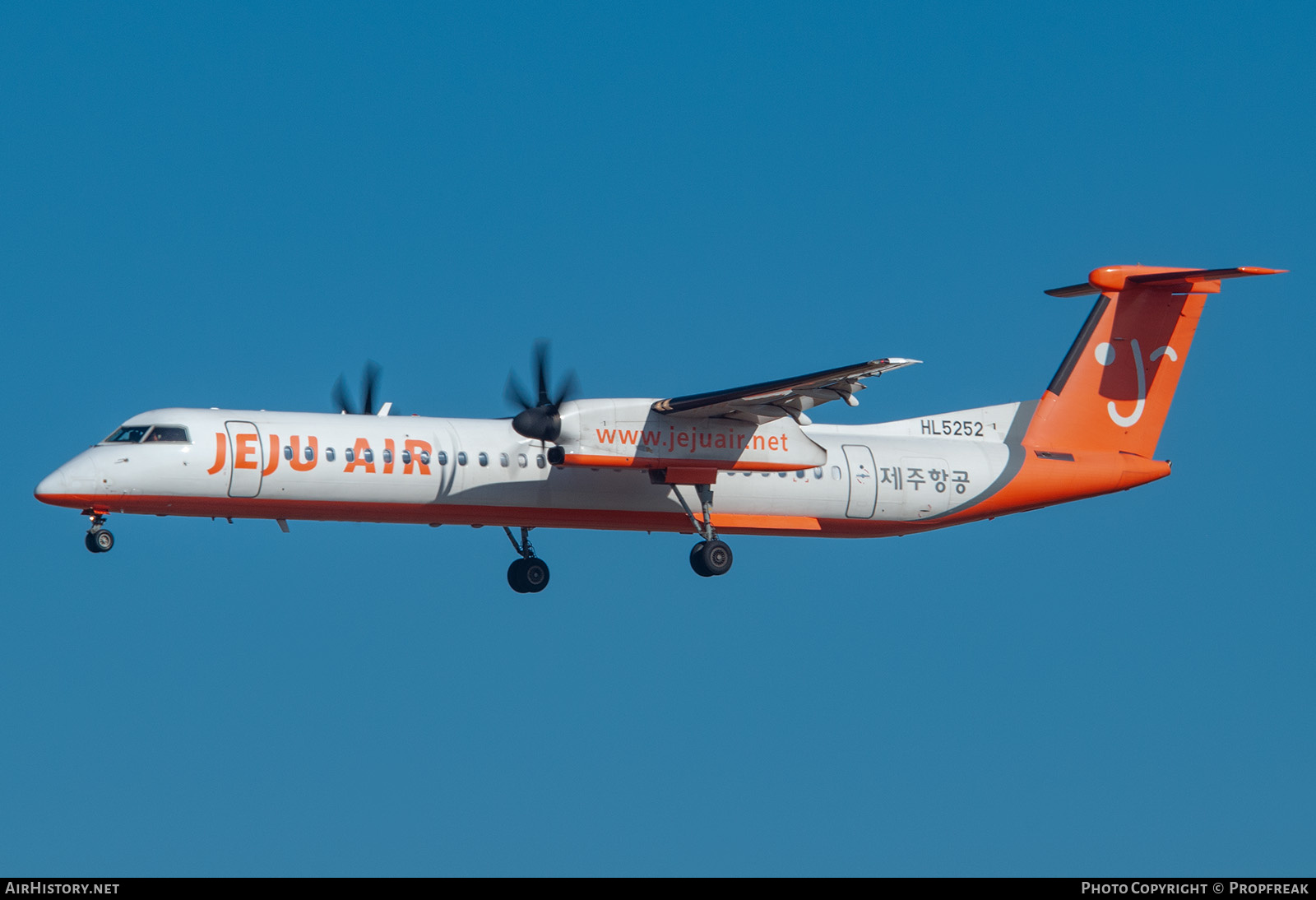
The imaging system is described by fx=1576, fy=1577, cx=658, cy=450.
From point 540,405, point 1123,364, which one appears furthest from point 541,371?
point 1123,364

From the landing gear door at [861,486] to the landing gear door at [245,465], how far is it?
9462 mm

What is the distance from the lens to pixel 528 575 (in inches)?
1023

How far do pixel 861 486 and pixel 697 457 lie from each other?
3323 mm

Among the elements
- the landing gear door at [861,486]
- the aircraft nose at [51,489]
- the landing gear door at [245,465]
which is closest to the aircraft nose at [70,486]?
the aircraft nose at [51,489]

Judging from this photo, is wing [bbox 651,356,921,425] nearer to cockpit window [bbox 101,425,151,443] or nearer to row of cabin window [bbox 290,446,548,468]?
row of cabin window [bbox 290,446,548,468]

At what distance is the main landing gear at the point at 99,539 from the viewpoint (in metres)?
21.6

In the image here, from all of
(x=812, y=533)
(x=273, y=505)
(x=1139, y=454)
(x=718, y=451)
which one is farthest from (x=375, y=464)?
(x=1139, y=454)

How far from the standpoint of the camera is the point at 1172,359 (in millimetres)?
27922

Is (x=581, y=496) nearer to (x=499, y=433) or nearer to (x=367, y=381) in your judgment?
(x=499, y=433)

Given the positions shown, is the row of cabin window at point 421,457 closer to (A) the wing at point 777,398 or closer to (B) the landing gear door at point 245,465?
(B) the landing gear door at point 245,465

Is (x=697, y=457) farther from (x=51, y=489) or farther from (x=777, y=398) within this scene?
(x=51, y=489)

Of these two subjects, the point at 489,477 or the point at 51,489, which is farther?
the point at 489,477

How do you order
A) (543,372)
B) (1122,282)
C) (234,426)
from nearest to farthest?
(234,426)
(543,372)
(1122,282)
